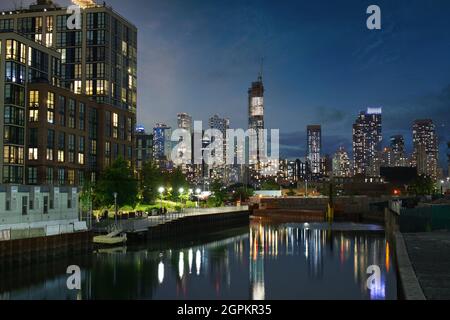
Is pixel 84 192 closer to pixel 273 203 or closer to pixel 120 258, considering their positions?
pixel 120 258

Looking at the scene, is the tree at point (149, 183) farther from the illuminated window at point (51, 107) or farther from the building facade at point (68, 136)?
the illuminated window at point (51, 107)

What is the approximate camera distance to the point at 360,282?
45.7m

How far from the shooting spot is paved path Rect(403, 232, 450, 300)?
25222mm

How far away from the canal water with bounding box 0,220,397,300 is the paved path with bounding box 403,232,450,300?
336 centimetres

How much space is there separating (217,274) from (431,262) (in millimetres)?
21152

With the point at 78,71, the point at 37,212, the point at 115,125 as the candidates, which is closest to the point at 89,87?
the point at 78,71

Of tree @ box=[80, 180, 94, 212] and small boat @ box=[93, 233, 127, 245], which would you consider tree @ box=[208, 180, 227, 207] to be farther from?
small boat @ box=[93, 233, 127, 245]

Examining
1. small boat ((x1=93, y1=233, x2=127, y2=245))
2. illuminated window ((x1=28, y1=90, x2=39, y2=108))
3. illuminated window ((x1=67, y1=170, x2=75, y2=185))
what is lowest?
small boat ((x1=93, y1=233, x2=127, y2=245))

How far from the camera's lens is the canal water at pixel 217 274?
40.8 meters

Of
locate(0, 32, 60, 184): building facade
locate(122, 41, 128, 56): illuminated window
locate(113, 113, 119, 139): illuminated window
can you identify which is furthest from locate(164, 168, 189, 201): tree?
locate(0, 32, 60, 184): building facade

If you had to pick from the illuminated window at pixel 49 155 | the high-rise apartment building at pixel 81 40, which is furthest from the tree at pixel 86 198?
the high-rise apartment building at pixel 81 40

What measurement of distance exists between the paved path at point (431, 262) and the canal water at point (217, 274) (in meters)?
3.36

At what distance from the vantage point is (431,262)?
1332 inches
